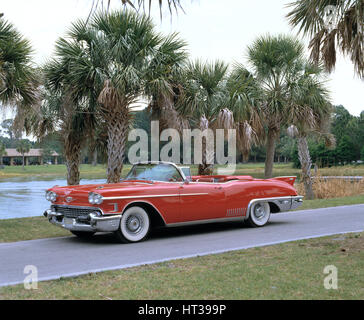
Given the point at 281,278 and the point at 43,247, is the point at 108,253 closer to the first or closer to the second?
the point at 43,247

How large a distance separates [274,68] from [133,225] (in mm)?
12077

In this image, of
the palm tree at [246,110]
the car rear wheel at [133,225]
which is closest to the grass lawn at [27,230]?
the car rear wheel at [133,225]

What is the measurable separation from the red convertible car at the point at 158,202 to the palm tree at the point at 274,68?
826 centimetres

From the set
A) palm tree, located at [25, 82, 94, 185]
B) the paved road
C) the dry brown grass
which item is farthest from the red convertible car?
the dry brown grass

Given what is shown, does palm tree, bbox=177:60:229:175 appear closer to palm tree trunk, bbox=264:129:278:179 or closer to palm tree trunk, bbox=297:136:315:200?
palm tree trunk, bbox=264:129:278:179

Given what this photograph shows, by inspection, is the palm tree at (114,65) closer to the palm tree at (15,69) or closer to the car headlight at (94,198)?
the palm tree at (15,69)

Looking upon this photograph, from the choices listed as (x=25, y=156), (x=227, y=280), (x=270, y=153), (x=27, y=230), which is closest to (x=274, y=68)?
(x=270, y=153)

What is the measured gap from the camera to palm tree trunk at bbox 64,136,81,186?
46.4 ft

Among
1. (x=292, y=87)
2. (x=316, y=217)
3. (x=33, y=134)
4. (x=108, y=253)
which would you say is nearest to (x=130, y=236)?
(x=108, y=253)

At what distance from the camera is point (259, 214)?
34.3ft

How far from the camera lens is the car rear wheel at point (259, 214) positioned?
1024 centimetres

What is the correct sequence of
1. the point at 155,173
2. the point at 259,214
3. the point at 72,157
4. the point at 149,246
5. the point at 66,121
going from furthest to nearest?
the point at 72,157 → the point at 66,121 → the point at 259,214 → the point at 155,173 → the point at 149,246

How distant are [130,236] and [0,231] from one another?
308 cm

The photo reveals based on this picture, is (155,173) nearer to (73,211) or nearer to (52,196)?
(73,211)
